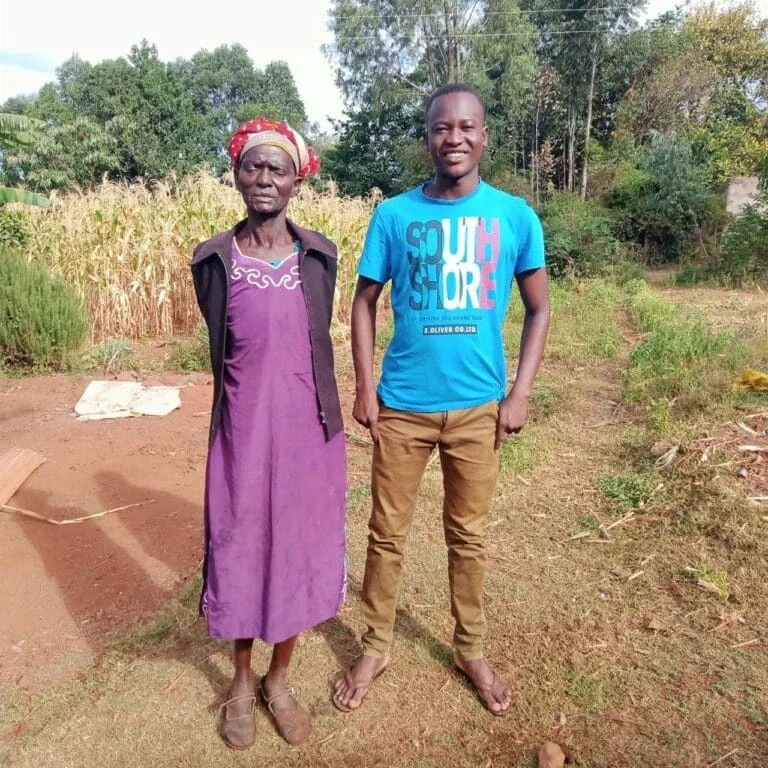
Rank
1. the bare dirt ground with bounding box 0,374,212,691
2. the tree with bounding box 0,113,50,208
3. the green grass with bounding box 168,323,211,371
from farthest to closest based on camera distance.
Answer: the tree with bounding box 0,113,50,208 < the green grass with bounding box 168,323,211,371 < the bare dirt ground with bounding box 0,374,212,691

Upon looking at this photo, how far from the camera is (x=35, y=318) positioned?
20.1 feet

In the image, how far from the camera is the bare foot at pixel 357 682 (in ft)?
7.04

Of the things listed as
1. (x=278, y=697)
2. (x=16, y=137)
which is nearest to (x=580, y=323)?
(x=278, y=697)

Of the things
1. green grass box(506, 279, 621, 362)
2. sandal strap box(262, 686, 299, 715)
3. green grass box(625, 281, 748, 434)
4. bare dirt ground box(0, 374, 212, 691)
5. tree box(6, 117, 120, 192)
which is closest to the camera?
sandal strap box(262, 686, 299, 715)

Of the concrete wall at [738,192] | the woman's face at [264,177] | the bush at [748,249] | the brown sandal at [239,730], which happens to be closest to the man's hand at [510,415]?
the woman's face at [264,177]

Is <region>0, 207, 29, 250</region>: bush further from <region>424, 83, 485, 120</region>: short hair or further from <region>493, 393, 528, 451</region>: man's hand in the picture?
<region>493, 393, 528, 451</region>: man's hand

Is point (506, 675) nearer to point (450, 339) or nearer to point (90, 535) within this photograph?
point (450, 339)

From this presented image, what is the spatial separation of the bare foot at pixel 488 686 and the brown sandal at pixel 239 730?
75 cm

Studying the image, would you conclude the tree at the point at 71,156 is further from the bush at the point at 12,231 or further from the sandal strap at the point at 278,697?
the sandal strap at the point at 278,697

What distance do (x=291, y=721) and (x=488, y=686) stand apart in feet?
2.21

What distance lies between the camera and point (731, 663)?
7.63 feet

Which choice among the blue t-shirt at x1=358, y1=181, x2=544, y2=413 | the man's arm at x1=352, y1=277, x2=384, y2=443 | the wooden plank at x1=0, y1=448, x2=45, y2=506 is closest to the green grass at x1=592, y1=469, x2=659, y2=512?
the blue t-shirt at x1=358, y1=181, x2=544, y2=413

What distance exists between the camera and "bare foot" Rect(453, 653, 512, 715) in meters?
2.12

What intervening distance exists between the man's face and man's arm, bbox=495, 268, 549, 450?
0.38 metres
